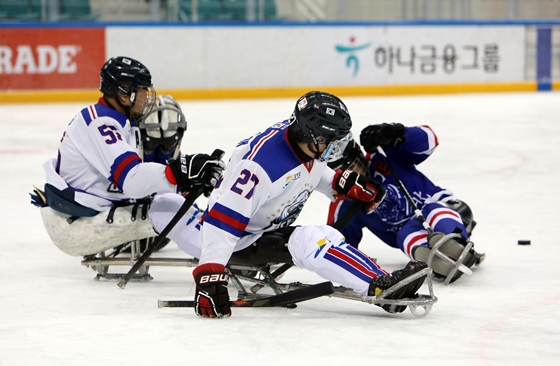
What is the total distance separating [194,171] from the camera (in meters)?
3.37

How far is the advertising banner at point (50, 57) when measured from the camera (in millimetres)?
11500

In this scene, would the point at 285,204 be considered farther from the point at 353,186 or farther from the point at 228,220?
the point at 353,186

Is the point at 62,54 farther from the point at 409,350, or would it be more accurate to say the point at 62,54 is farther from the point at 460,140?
the point at 409,350

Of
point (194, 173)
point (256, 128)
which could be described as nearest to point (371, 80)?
point (256, 128)

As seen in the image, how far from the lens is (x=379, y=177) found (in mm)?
4125

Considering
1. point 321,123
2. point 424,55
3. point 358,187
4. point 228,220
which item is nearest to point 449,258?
point 358,187

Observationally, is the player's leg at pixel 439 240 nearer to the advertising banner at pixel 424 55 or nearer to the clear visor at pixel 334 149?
the clear visor at pixel 334 149

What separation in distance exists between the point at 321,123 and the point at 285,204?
0.35 metres

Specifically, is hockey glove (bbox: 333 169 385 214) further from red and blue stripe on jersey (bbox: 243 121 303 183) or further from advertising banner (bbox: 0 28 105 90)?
advertising banner (bbox: 0 28 105 90)

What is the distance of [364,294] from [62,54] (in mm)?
9493

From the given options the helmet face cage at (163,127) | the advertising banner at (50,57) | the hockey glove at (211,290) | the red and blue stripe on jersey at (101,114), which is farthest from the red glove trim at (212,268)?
the advertising banner at (50,57)

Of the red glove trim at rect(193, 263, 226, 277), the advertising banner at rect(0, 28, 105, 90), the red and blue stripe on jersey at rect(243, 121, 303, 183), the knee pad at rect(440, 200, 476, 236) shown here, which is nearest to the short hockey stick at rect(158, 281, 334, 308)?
the red glove trim at rect(193, 263, 226, 277)

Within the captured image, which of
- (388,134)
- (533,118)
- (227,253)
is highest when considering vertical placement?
(388,134)

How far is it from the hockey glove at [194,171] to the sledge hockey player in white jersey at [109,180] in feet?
0.10
